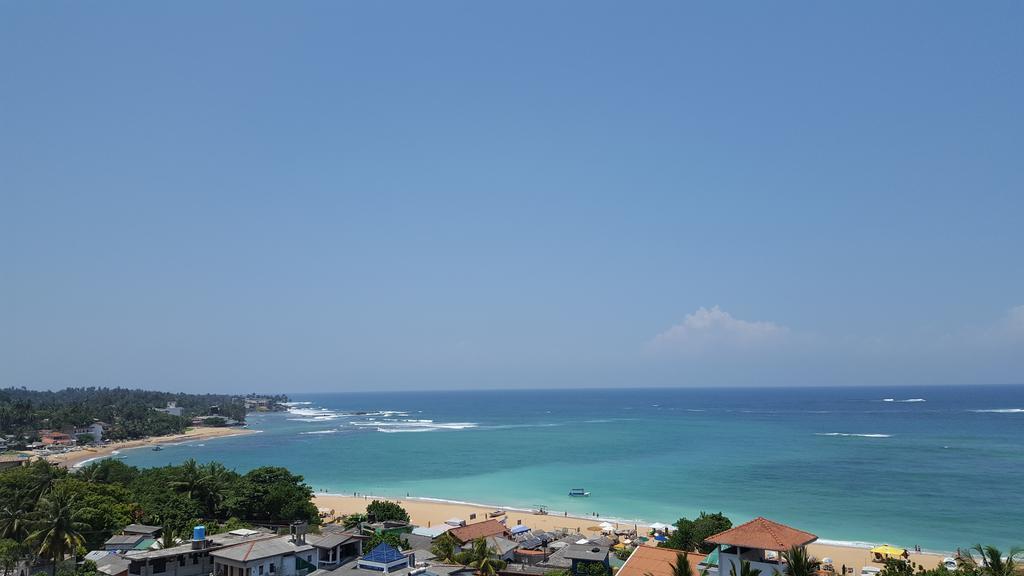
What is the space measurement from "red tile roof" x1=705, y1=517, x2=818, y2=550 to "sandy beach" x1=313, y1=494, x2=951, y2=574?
57.9 ft

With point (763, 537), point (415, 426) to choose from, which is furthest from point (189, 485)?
point (415, 426)

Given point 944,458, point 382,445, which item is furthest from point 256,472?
point 944,458

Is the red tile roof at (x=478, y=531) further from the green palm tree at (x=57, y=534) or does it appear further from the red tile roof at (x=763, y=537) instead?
the green palm tree at (x=57, y=534)

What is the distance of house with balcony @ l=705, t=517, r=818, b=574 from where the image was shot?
20.8 meters

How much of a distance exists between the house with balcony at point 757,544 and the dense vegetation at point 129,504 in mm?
21793

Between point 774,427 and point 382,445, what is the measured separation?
234 feet

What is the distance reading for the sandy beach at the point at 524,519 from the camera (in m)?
36.8

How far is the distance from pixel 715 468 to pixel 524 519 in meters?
29.9

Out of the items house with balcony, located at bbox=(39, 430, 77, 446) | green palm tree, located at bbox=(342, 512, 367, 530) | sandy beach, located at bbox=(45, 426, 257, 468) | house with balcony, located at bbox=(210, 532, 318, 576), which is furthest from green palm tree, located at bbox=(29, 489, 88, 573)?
house with balcony, located at bbox=(39, 430, 77, 446)

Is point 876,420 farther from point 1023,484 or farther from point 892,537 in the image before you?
point 892,537

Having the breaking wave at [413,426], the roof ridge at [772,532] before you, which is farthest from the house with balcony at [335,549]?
the breaking wave at [413,426]

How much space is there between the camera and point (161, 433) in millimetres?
119250

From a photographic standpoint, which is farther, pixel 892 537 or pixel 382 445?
pixel 382 445

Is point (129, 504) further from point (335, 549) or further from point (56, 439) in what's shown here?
Result: point (56, 439)
